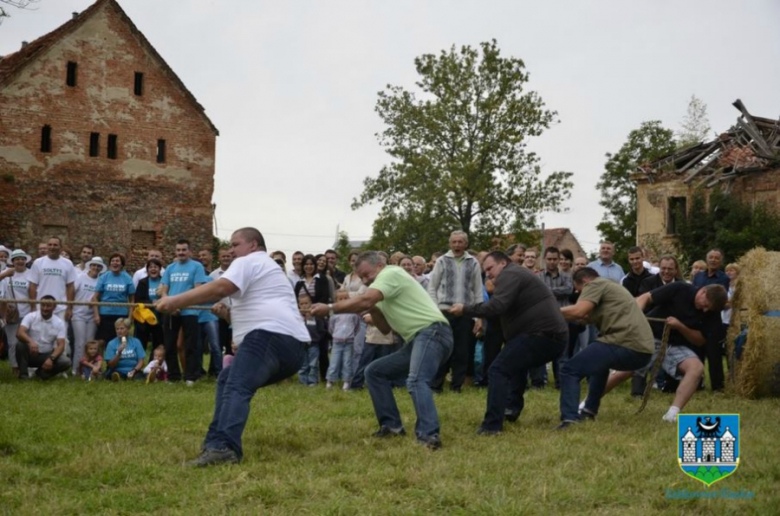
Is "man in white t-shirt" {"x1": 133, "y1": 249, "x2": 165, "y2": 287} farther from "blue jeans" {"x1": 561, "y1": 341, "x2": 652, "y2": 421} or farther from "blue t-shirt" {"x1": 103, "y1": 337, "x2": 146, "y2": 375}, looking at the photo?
"blue jeans" {"x1": 561, "y1": 341, "x2": 652, "y2": 421}

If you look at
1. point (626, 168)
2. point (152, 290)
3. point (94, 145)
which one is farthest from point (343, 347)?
point (626, 168)

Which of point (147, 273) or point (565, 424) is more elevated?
point (147, 273)

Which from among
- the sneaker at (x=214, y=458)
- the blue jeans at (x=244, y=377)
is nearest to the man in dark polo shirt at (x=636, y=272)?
the blue jeans at (x=244, y=377)

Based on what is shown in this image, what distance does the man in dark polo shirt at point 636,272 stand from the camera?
13.5 metres

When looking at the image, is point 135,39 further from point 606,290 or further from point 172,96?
point 606,290

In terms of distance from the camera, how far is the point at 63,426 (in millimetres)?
9094

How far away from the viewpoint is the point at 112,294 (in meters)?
14.4

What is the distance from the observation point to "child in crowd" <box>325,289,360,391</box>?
13.2 m

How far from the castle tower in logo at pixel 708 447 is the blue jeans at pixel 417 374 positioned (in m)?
2.29

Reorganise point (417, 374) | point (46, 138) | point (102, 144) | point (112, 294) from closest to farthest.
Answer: point (417, 374) → point (112, 294) → point (46, 138) → point (102, 144)

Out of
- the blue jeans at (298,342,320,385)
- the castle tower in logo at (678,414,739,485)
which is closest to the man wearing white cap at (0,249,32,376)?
the blue jeans at (298,342,320,385)

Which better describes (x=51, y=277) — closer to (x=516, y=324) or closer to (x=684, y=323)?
(x=516, y=324)

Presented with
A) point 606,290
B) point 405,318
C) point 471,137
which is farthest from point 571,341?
point 471,137

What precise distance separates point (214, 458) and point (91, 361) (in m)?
7.41
